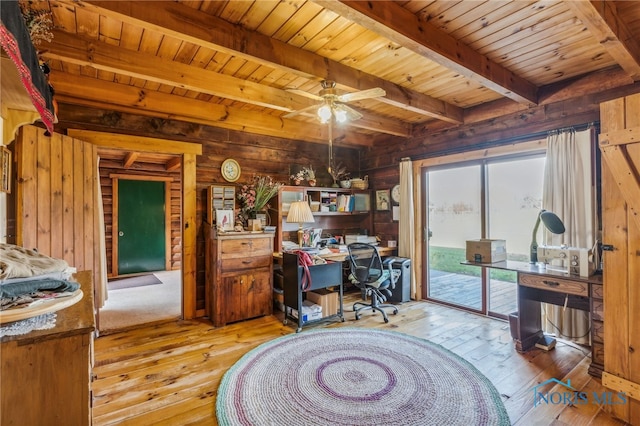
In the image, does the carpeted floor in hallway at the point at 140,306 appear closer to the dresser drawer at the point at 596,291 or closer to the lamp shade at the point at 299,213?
the lamp shade at the point at 299,213

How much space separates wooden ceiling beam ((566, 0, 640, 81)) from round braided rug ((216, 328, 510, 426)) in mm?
2428

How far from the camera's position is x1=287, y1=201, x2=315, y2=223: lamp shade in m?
4.05

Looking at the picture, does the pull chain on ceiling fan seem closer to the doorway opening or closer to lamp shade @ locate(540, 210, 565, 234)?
lamp shade @ locate(540, 210, 565, 234)

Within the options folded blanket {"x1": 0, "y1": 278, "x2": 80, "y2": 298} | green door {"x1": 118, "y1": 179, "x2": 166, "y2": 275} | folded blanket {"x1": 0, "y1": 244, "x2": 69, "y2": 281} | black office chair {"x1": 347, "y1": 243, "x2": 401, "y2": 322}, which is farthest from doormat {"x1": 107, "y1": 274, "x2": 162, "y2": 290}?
folded blanket {"x1": 0, "y1": 278, "x2": 80, "y2": 298}

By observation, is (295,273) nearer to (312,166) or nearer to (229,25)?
(312,166)

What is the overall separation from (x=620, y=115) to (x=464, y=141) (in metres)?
2.11

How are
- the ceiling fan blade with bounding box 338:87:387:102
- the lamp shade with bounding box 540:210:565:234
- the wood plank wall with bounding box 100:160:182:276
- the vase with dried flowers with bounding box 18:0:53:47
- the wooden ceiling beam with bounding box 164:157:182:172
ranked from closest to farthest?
1. the vase with dried flowers with bounding box 18:0:53:47
2. the ceiling fan blade with bounding box 338:87:387:102
3. the lamp shade with bounding box 540:210:565:234
4. the wooden ceiling beam with bounding box 164:157:182:172
5. the wood plank wall with bounding box 100:160:182:276

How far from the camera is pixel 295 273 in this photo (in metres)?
3.52

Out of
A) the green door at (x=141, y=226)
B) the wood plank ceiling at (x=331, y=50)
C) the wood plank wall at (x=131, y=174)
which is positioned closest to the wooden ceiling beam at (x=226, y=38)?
the wood plank ceiling at (x=331, y=50)

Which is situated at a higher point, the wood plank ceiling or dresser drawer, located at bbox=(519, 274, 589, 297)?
the wood plank ceiling

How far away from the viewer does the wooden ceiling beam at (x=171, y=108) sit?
292 cm

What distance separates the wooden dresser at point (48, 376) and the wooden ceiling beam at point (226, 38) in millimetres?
1657

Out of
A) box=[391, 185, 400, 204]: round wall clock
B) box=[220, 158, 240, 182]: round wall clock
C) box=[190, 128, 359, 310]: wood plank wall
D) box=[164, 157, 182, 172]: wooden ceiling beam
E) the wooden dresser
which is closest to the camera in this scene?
the wooden dresser

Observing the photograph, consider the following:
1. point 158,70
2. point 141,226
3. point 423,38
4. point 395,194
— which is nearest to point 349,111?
point 423,38
